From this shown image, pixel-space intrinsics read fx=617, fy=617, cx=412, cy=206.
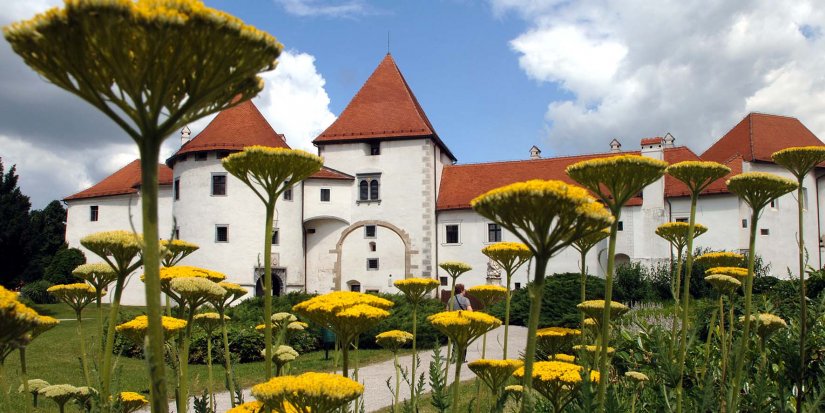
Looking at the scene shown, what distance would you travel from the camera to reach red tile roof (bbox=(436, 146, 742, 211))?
118 feet

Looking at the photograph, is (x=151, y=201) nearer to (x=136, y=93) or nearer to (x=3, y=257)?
(x=136, y=93)

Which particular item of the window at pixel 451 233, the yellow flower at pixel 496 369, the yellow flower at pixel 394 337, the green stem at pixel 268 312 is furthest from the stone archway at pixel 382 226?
the green stem at pixel 268 312

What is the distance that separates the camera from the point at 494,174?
38.8 metres

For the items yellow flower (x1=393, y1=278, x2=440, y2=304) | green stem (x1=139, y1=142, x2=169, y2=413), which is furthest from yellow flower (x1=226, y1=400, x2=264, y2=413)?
yellow flower (x1=393, y1=278, x2=440, y2=304)

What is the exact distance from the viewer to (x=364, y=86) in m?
41.2

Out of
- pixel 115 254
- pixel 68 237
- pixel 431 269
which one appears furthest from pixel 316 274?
pixel 115 254

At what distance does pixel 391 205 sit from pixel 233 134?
9926mm

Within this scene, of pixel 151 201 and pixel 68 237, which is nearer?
pixel 151 201

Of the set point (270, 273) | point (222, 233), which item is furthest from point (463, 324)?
point (222, 233)

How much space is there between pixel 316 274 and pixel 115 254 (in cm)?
3454

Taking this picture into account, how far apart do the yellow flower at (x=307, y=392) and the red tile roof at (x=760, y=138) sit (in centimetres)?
3812

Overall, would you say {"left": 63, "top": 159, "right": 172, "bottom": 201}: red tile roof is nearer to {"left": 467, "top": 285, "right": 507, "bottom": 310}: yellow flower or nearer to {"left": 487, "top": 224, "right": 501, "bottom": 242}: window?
{"left": 487, "top": 224, "right": 501, "bottom": 242}: window

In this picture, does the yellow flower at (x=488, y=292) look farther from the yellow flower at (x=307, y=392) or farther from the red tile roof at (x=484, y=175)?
the red tile roof at (x=484, y=175)

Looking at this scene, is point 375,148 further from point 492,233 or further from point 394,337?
point 394,337
